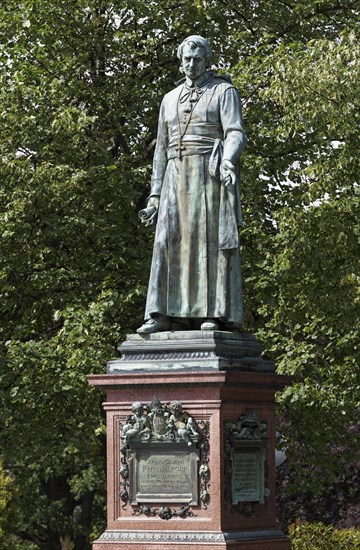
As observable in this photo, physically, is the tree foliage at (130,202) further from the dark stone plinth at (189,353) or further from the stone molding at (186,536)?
the stone molding at (186,536)

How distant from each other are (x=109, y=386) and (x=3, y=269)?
9.33 metres

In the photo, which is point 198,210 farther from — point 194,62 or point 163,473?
point 163,473

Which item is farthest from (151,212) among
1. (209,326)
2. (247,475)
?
→ (247,475)

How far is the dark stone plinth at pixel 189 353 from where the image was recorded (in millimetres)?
13617

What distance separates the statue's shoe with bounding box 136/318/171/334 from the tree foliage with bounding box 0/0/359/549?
608 centimetres

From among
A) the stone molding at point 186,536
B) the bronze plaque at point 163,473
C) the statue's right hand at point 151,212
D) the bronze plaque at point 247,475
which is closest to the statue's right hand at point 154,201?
the statue's right hand at point 151,212

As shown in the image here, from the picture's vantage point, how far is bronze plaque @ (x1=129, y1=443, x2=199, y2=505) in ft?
44.2

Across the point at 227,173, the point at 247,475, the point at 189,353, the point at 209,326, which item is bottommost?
the point at 247,475

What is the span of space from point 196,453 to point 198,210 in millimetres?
2241

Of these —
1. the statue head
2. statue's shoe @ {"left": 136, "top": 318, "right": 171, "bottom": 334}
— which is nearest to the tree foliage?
the statue head

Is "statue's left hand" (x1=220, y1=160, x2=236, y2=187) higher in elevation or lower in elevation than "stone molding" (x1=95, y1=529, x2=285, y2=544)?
higher

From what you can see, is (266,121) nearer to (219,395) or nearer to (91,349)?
(91,349)

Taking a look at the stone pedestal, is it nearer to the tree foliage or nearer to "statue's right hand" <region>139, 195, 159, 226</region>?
"statue's right hand" <region>139, 195, 159, 226</region>

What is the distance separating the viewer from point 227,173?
14172 mm
